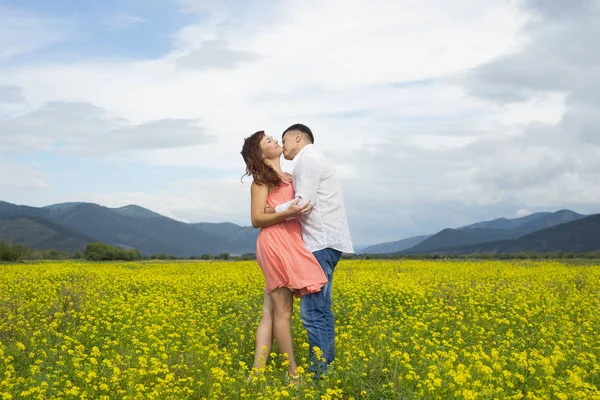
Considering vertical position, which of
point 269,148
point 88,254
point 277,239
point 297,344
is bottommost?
point 297,344

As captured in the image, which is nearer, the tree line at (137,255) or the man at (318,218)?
the man at (318,218)

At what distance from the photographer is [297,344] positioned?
8289 millimetres

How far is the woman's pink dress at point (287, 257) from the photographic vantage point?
6.16 m

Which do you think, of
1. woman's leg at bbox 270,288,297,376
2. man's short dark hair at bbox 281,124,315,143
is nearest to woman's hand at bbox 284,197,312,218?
man's short dark hair at bbox 281,124,315,143

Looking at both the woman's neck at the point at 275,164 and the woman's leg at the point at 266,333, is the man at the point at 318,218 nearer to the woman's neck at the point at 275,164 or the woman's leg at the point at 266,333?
the woman's neck at the point at 275,164

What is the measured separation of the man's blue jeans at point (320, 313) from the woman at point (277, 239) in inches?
3.8

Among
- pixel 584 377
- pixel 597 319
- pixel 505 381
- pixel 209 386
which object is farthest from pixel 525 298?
pixel 209 386

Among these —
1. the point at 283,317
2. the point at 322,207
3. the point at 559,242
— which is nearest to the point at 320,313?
the point at 283,317

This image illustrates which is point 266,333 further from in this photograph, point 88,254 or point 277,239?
point 88,254

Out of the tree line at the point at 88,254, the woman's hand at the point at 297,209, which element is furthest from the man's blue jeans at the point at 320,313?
the tree line at the point at 88,254

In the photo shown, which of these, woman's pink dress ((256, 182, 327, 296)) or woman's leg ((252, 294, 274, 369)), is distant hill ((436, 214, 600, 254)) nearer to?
woman's leg ((252, 294, 274, 369))

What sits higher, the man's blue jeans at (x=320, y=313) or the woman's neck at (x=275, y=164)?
the woman's neck at (x=275, y=164)

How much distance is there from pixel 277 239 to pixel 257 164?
818 millimetres

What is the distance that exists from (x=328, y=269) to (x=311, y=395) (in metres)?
1.32
